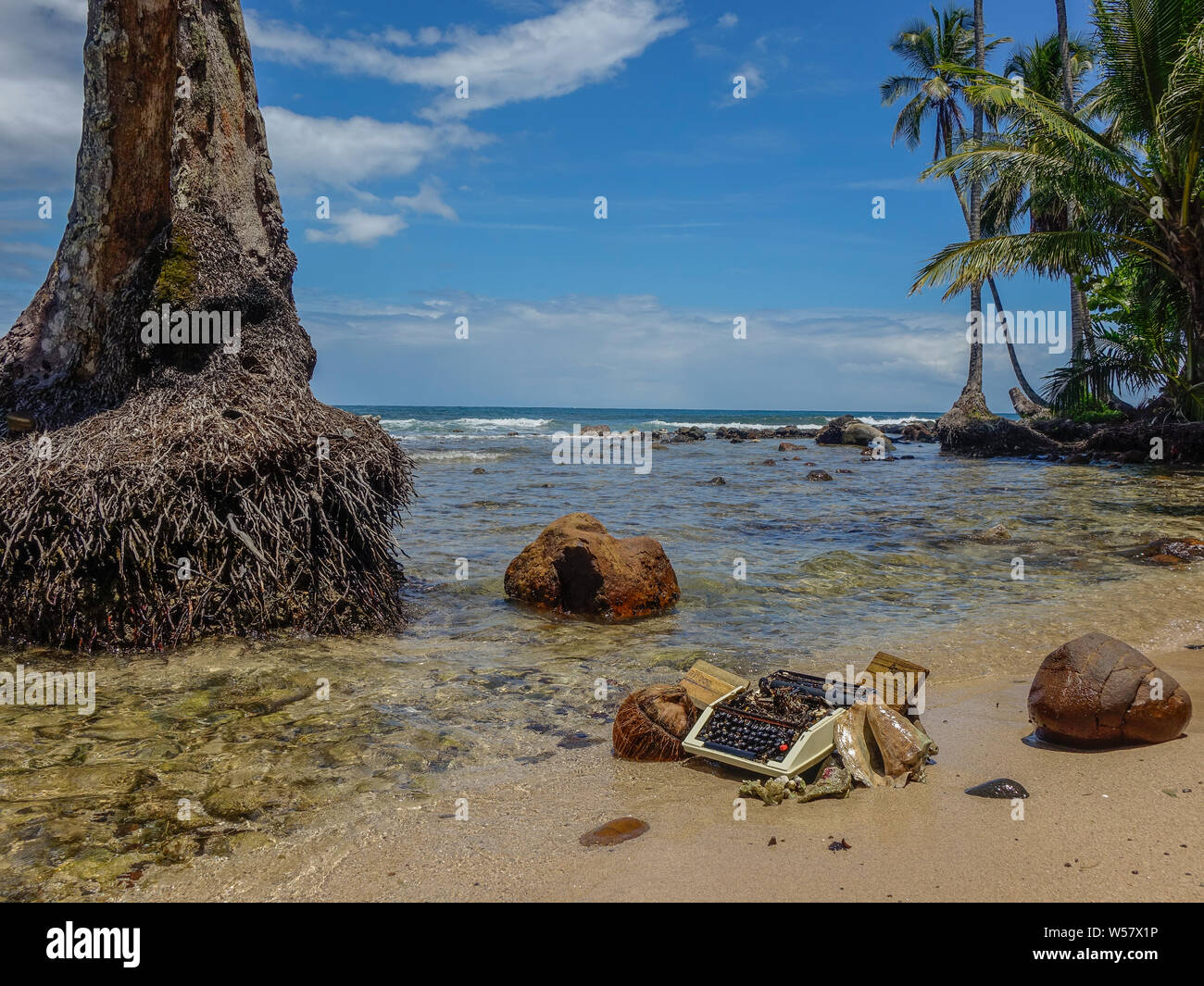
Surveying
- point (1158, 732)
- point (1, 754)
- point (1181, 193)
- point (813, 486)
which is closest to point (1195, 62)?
point (1181, 193)

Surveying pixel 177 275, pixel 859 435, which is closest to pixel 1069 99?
pixel 859 435

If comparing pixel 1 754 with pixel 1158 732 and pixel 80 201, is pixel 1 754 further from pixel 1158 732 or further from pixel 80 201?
pixel 1158 732

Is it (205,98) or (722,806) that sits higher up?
(205,98)

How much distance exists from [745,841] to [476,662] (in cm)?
310

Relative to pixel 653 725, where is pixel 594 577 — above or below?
above

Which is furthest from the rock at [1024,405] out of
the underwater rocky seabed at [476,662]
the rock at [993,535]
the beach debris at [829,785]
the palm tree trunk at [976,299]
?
the beach debris at [829,785]

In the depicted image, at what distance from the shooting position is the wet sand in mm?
2824

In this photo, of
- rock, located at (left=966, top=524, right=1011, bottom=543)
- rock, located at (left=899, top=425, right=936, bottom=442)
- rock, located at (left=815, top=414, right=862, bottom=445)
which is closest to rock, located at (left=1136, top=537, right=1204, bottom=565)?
rock, located at (left=966, top=524, right=1011, bottom=543)

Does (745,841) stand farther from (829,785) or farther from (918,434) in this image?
(918,434)

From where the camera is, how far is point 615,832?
3326mm

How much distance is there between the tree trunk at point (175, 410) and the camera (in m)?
5.51

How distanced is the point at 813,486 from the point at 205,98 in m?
14.7

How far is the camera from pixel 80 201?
6.61 metres

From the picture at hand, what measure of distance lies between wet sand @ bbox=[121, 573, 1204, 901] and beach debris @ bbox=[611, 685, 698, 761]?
0.29 feet
